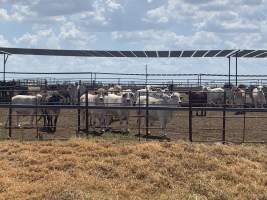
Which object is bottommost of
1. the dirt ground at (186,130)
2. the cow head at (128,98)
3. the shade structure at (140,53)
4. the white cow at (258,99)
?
the dirt ground at (186,130)

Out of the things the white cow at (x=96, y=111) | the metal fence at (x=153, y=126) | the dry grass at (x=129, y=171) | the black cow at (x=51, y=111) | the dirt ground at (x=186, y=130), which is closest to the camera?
the dry grass at (x=129, y=171)

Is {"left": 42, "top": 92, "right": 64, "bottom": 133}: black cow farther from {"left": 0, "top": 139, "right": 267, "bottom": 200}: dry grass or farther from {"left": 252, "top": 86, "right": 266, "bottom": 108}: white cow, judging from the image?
{"left": 252, "top": 86, "right": 266, "bottom": 108}: white cow

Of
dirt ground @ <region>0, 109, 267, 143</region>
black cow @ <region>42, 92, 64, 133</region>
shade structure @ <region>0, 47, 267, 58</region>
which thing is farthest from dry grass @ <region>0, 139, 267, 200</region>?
shade structure @ <region>0, 47, 267, 58</region>

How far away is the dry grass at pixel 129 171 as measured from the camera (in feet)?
35.5

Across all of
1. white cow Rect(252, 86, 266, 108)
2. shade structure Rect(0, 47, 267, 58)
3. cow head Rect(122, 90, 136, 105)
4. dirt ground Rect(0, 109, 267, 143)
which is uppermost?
shade structure Rect(0, 47, 267, 58)

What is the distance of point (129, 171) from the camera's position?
12125 mm

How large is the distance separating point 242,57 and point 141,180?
111 ft

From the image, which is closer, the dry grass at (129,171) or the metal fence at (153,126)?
the dry grass at (129,171)

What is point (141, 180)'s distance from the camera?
38.2ft

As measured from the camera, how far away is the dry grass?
35.5 ft

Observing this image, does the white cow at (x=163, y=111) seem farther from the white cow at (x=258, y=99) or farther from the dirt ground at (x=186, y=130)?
the white cow at (x=258, y=99)

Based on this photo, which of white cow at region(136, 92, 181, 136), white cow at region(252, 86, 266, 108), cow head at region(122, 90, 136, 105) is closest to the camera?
white cow at region(136, 92, 181, 136)

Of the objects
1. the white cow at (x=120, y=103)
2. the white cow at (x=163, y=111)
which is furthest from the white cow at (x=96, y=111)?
the white cow at (x=163, y=111)


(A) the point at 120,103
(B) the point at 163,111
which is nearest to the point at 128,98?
(A) the point at 120,103
